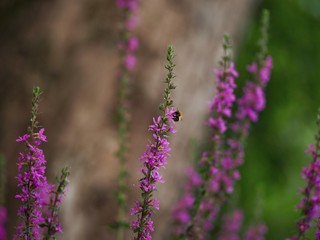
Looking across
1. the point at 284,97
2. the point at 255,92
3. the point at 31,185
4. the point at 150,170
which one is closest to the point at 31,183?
the point at 31,185

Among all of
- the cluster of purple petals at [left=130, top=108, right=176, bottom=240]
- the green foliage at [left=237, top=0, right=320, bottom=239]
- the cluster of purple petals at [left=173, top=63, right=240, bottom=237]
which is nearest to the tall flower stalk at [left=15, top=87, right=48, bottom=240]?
the cluster of purple petals at [left=130, top=108, right=176, bottom=240]

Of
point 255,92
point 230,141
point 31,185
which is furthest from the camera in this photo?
point 230,141

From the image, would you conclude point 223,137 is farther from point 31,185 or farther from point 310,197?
point 31,185

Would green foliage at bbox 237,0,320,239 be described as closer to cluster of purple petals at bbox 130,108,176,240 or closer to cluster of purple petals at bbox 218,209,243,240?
cluster of purple petals at bbox 218,209,243,240

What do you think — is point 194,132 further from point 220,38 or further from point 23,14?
point 23,14

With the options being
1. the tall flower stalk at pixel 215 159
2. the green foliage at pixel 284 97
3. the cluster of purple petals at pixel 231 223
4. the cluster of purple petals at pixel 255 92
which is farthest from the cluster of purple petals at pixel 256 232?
the green foliage at pixel 284 97

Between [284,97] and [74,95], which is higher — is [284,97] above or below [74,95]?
above
